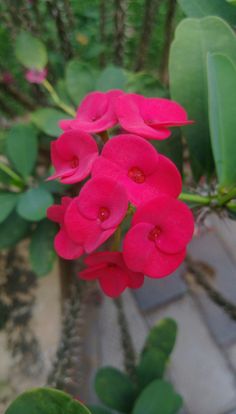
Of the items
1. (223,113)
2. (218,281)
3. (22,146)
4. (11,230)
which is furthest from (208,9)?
(218,281)

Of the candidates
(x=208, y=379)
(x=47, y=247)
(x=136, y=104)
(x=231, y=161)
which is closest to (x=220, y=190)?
(x=231, y=161)

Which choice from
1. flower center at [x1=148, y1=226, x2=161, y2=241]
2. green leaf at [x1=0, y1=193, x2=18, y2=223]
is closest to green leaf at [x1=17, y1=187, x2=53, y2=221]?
green leaf at [x1=0, y1=193, x2=18, y2=223]

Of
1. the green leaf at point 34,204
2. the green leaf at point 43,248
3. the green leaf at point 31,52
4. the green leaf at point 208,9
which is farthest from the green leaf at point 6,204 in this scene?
the green leaf at point 208,9

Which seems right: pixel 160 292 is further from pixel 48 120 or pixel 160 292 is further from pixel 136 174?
pixel 136 174

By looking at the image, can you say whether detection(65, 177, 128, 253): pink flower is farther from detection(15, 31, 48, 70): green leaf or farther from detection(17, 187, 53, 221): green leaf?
detection(15, 31, 48, 70): green leaf

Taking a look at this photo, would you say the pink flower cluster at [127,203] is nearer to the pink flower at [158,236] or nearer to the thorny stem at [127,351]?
the pink flower at [158,236]

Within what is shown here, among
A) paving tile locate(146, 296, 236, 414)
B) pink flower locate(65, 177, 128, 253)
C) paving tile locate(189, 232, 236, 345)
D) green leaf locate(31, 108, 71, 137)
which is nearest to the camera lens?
pink flower locate(65, 177, 128, 253)

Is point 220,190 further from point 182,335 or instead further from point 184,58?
point 182,335
